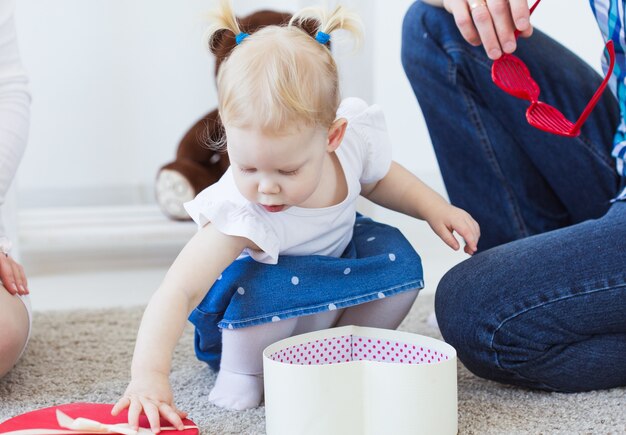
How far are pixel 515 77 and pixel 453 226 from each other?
0.71 ft

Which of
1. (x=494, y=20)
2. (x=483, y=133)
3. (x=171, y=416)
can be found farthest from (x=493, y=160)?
(x=171, y=416)

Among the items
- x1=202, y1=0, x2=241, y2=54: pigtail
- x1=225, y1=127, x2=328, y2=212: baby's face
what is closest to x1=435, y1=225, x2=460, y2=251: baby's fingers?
x1=225, y1=127, x2=328, y2=212: baby's face

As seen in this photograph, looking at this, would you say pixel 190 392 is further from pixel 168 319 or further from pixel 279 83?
pixel 279 83

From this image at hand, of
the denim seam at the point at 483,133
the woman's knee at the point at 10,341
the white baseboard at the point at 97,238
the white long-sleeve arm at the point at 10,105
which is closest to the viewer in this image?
the woman's knee at the point at 10,341

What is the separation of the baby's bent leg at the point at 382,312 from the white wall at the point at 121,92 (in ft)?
4.14

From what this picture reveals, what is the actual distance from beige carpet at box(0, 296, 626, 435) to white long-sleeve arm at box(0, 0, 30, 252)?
18 centimetres

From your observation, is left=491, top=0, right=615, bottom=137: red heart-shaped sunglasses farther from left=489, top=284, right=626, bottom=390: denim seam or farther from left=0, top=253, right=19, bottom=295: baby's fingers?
left=0, top=253, right=19, bottom=295: baby's fingers

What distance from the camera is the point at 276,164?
85 cm

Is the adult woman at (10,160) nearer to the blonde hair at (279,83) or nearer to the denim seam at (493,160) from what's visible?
the blonde hair at (279,83)

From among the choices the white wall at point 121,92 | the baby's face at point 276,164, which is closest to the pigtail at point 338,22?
the baby's face at point 276,164

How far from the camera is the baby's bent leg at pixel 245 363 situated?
0.95 metres

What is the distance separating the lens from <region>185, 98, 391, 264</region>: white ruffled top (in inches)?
36.2

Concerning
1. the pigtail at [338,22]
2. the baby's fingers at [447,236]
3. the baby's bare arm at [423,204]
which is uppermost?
the pigtail at [338,22]

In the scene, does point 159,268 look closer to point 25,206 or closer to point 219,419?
point 25,206
